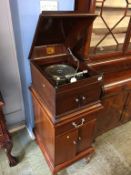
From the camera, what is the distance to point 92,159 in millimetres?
1544

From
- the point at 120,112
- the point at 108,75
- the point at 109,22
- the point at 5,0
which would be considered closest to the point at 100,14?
the point at 109,22

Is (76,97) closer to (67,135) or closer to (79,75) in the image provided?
(79,75)

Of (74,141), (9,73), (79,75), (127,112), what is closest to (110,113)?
(127,112)

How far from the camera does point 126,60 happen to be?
1.64 meters

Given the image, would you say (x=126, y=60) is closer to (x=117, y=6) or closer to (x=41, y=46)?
(x=117, y=6)

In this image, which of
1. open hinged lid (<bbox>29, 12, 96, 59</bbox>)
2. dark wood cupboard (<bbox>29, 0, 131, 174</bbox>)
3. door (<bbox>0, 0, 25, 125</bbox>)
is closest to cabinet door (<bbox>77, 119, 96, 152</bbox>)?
dark wood cupboard (<bbox>29, 0, 131, 174</bbox>)

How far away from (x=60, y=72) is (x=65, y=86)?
0.87 ft

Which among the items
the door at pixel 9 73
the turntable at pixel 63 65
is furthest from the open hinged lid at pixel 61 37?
the door at pixel 9 73

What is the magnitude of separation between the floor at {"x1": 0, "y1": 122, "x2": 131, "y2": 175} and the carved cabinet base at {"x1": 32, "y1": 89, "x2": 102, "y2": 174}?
0.46 ft

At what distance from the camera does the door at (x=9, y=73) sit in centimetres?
127

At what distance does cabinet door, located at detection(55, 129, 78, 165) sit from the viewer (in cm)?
117

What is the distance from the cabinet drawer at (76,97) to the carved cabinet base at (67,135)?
0.06 metres

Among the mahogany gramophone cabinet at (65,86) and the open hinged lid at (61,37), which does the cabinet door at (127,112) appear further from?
the open hinged lid at (61,37)

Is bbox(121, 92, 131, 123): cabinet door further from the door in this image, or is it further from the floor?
the door
